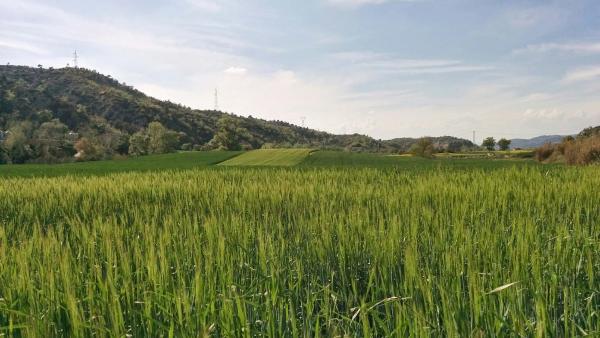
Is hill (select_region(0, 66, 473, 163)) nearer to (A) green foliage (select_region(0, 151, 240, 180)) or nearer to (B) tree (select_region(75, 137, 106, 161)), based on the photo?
(B) tree (select_region(75, 137, 106, 161))

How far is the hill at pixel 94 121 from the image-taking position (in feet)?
190

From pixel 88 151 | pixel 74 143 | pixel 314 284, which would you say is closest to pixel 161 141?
pixel 74 143

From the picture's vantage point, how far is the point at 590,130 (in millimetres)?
71250

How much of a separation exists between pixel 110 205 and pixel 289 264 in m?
5.12

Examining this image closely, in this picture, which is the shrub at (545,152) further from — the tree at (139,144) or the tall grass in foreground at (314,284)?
the tree at (139,144)

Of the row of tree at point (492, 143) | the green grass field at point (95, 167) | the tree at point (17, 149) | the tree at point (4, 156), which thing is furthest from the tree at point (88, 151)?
the row of tree at point (492, 143)

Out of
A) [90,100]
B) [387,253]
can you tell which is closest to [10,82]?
[90,100]

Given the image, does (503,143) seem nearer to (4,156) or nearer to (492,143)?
(492,143)

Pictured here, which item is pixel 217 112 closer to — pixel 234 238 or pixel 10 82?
pixel 10 82

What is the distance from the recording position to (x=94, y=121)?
3442 inches

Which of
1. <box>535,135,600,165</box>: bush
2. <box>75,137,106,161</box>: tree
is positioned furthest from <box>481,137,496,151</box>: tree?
<box>75,137,106,161</box>: tree

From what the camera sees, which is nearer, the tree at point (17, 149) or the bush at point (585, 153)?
the bush at point (585, 153)

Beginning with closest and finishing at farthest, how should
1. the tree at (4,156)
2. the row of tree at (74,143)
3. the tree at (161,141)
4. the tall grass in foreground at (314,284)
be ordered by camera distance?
the tall grass in foreground at (314,284)
the tree at (4,156)
the row of tree at (74,143)
the tree at (161,141)

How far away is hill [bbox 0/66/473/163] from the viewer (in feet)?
190
